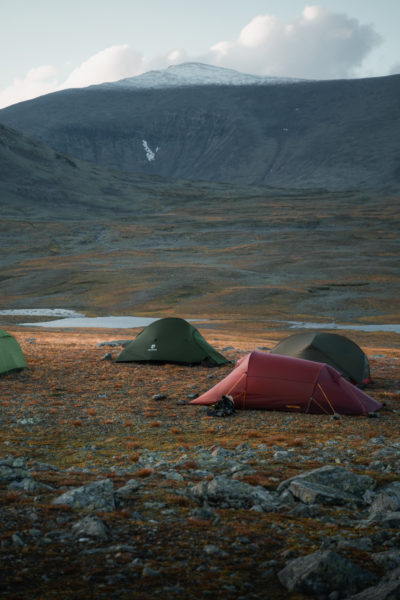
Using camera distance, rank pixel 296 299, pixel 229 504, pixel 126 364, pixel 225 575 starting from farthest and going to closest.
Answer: pixel 296 299 → pixel 126 364 → pixel 229 504 → pixel 225 575

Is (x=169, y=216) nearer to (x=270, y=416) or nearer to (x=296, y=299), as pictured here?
(x=296, y=299)

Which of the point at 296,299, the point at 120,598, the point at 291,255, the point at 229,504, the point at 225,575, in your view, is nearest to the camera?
the point at 120,598

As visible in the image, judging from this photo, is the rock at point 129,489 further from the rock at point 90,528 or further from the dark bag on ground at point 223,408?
the dark bag on ground at point 223,408

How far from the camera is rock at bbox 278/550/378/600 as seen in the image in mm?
5754

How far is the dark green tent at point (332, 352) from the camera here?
20.7 metres

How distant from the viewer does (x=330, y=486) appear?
8781mm

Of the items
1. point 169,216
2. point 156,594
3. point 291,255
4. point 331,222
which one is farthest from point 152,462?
point 169,216

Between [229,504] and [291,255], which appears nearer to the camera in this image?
[229,504]

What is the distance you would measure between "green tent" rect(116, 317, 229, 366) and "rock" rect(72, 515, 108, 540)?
1744cm

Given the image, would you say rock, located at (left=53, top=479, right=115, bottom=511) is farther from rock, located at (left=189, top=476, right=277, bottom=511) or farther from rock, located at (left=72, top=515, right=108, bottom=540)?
rock, located at (left=189, top=476, right=277, bottom=511)

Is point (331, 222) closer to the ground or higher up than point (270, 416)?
higher up

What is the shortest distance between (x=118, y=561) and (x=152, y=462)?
4232 millimetres

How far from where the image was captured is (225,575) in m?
6.06

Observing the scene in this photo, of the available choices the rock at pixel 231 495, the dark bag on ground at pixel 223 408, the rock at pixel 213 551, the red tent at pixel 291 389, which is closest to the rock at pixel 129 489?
→ the rock at pixel 231 495
